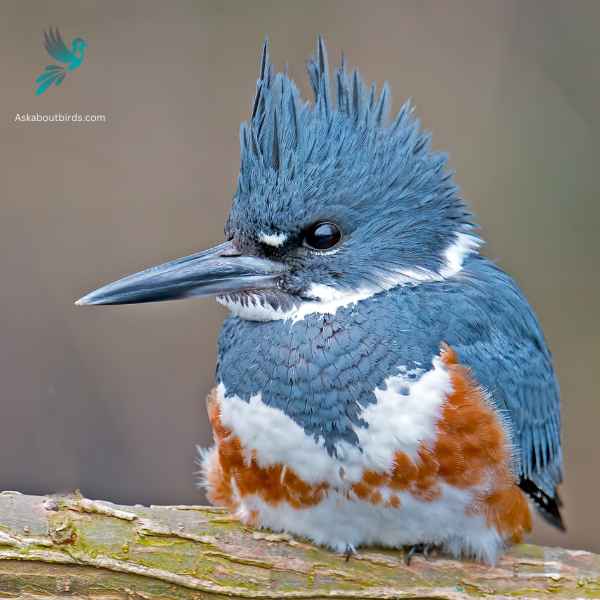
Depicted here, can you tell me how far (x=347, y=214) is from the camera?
2.46 m

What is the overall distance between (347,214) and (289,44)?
211 centimetres

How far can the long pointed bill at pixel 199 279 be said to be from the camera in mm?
2459

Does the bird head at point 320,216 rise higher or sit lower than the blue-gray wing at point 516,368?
higher

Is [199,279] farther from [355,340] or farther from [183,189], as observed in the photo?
[183,189]

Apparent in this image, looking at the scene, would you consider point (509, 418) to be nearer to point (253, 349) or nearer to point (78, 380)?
point (253, 349)

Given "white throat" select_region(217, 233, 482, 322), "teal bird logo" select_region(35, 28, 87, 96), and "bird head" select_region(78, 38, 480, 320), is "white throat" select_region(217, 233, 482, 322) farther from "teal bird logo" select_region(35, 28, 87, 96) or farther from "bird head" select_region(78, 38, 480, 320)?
"teal bird logo" select_region(35, 28, 87, 96)

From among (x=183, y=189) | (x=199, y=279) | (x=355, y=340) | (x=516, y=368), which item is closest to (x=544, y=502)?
(x=516, y=368)

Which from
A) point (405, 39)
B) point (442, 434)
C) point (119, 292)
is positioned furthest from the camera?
point (405, 39)

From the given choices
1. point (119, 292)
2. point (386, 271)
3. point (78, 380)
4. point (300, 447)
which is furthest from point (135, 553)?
point (78, 380)

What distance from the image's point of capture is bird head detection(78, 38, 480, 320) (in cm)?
244

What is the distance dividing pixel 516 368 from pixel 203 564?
0.88m

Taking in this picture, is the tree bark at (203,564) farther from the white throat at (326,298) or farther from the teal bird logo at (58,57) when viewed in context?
the teal bird logo at (58,57)

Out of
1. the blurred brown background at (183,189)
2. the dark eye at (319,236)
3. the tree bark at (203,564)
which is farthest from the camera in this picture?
the blurred brown background at (183,189)


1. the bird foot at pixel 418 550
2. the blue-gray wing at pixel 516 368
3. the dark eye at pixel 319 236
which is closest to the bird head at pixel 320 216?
the dark eye at pixel 319 236
